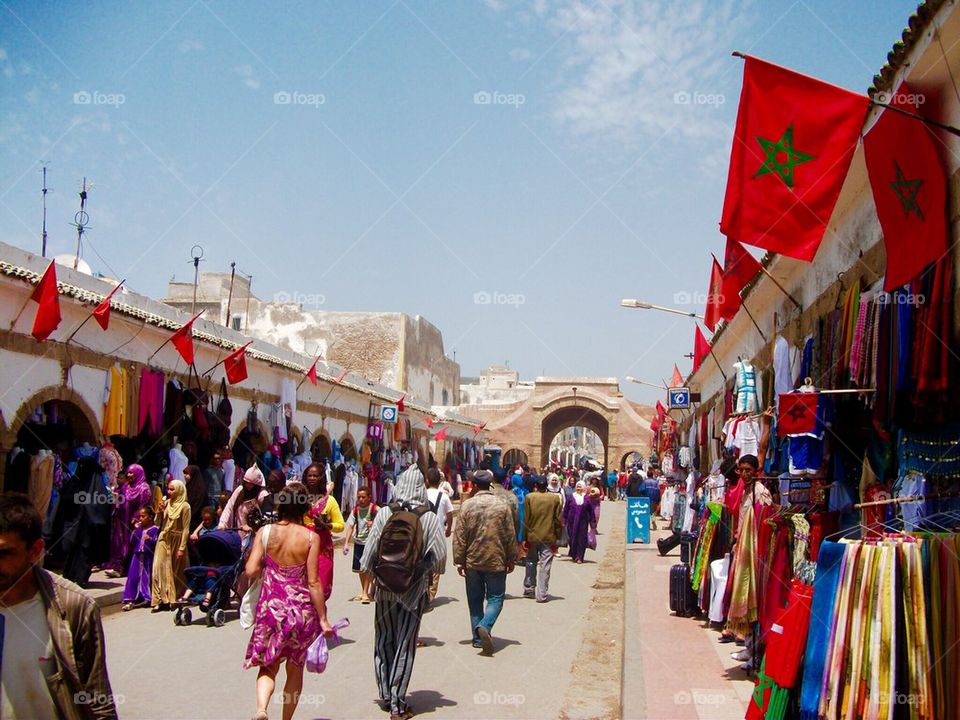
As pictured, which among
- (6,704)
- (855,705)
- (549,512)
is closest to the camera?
(6,704)

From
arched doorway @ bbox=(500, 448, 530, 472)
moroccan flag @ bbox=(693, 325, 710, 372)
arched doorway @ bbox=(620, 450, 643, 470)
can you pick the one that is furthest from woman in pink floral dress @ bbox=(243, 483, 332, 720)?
arched doorway @ bbox=(500, 448, 530, 472)

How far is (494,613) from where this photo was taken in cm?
755

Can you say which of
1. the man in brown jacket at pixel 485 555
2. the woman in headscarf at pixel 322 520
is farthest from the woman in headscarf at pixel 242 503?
the man in brown jacket at pixel 485 555

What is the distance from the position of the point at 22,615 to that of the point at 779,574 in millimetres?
4818

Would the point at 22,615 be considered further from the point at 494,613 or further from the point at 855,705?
the point at 494,613

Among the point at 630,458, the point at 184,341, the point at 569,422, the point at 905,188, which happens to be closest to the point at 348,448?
the point at 184,341

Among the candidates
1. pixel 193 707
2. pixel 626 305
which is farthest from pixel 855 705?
pixel 626 305

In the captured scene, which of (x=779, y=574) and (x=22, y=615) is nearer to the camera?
(x=22, y=615)

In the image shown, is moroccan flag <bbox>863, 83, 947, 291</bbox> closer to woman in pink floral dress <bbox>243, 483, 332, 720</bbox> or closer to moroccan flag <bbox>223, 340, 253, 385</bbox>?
woman in pink floral dress <bbox>243, 483, 332, 720</bbox>

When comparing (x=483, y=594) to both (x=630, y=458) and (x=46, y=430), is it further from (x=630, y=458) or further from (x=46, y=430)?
(x=630, y=458)

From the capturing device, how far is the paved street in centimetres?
577

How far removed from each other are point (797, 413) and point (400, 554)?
2.80 metres

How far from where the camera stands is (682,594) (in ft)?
30.8

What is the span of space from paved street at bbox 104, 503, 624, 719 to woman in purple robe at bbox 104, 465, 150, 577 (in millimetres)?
1488
